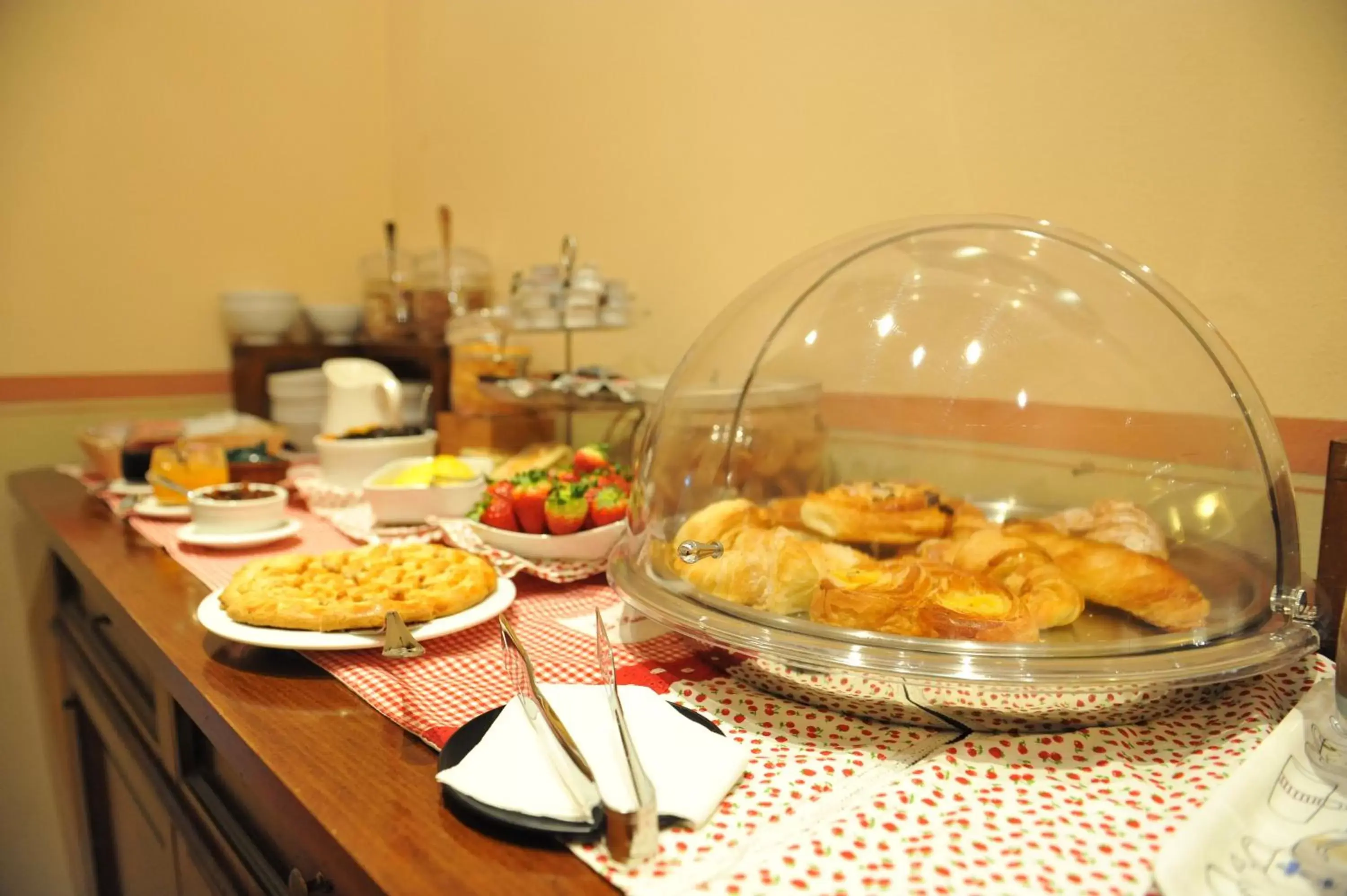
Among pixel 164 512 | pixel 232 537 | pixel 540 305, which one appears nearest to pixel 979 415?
pixel 540 305

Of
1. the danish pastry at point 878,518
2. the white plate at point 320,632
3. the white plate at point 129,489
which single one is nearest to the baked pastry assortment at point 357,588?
the white plate at point 320,632

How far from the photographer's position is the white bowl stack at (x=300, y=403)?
2070mm

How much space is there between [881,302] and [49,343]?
196 cm

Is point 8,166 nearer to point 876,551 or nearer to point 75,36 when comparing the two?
point 75,36

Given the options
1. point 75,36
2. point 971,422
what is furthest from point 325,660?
point 75,36

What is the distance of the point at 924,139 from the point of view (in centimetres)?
121

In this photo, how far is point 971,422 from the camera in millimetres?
957

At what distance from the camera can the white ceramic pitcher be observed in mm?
1780

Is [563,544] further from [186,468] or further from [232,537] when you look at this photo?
[186,468]

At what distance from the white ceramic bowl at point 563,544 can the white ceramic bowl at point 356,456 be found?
56cm

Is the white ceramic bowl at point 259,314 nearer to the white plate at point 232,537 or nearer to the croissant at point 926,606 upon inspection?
the white plate at point 232,537

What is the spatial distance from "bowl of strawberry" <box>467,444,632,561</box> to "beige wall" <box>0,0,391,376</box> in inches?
57.6

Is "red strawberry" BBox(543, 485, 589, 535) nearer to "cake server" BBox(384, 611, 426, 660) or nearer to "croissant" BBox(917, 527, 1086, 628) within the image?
"cake server" BBox(384, 611, 426, 660)

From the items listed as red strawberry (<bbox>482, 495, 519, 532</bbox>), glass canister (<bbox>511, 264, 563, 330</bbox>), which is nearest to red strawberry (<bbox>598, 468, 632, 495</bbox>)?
red strawberry (<bbox>482, 495, 519, 532</bbox>)
